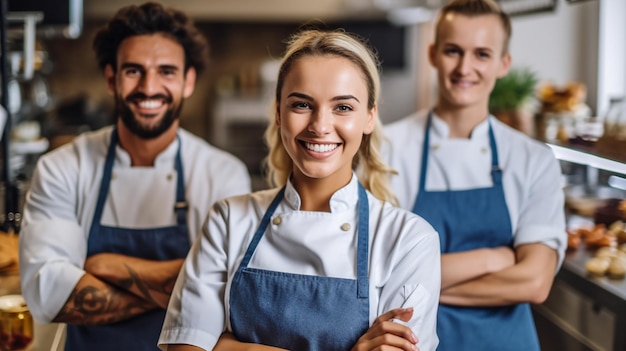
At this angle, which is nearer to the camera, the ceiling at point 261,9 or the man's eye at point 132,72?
the man's eye at point 132,72

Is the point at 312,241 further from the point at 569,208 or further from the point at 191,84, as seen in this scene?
the point at 569,208

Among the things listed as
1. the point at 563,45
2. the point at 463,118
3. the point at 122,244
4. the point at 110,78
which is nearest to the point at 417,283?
the point at 463,118

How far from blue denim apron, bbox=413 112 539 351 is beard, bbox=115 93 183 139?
759mm

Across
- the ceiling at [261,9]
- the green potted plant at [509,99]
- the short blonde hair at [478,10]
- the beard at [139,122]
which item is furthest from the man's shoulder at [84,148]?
the ceiling at [261,9]

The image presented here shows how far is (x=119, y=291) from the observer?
6.79 feet

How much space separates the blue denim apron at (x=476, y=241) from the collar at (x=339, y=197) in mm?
569

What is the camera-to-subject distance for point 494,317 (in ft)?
7.13

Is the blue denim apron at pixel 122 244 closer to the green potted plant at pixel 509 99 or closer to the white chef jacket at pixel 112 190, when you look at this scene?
the white chef jacket at pixel 112 190

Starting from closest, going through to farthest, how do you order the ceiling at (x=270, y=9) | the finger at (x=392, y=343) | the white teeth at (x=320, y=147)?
the finger at (x=392, y=343)
the white teeth at (x=320, y=147)
the ceiling at (x=270, y=9)

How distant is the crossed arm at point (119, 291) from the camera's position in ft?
6.66

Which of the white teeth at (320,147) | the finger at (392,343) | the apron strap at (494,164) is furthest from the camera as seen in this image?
the apron strap at (494,164)

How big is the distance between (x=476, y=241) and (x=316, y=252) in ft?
2.39

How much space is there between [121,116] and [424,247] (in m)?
1.05

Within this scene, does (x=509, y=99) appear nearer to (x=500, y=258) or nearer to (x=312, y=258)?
(x=500, y=258)
